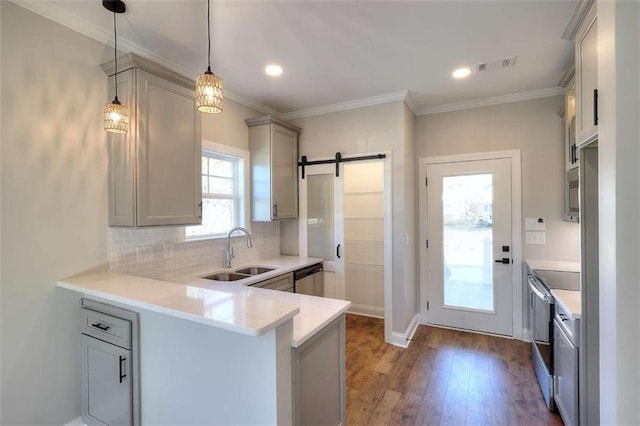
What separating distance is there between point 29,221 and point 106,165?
1.94 ft

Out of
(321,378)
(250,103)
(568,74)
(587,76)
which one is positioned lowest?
(321,378)

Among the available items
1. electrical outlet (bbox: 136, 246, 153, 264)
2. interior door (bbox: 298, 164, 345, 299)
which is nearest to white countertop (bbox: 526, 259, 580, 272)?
interior door (bbox: 298, 164, 345, 299)

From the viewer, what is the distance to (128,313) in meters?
1.82

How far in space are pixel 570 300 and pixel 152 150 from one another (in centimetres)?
305

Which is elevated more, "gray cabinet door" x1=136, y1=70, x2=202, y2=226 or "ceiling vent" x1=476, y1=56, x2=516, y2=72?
"ceiling vent" x1=476, y1=56, x2=516, y2=72

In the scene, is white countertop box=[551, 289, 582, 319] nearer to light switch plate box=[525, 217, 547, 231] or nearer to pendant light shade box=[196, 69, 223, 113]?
light switch plate box=[525, 217, 547, 231]

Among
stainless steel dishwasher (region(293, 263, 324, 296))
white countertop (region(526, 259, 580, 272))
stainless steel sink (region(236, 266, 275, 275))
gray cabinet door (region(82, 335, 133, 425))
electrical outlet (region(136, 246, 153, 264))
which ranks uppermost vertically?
electrical outlet (region(136, 246, 153, 264))

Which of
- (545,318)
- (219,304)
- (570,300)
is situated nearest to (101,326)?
(219,304)

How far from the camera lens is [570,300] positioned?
1.99 metres

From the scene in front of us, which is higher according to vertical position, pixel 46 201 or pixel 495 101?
pixel 495 101

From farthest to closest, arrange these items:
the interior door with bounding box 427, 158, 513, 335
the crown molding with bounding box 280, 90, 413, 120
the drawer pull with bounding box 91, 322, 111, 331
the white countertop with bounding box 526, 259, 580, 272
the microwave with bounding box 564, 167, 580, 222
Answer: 1. the interior door with bounding box 427, 158, 513, 335
2. the crown molding with bounding box 280, 90, 413, 120
3. the white countertop with bounding box 526, 259, 580, 272
4. the microwave with bounding box 564, 167, 580, 222
5. the drawer pull with bounding box 91, 322, 111, 331

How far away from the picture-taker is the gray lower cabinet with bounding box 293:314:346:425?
5.04ft

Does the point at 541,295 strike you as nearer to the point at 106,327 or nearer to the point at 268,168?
the point at 268,168

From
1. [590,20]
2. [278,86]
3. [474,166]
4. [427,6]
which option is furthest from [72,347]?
[474,166]
